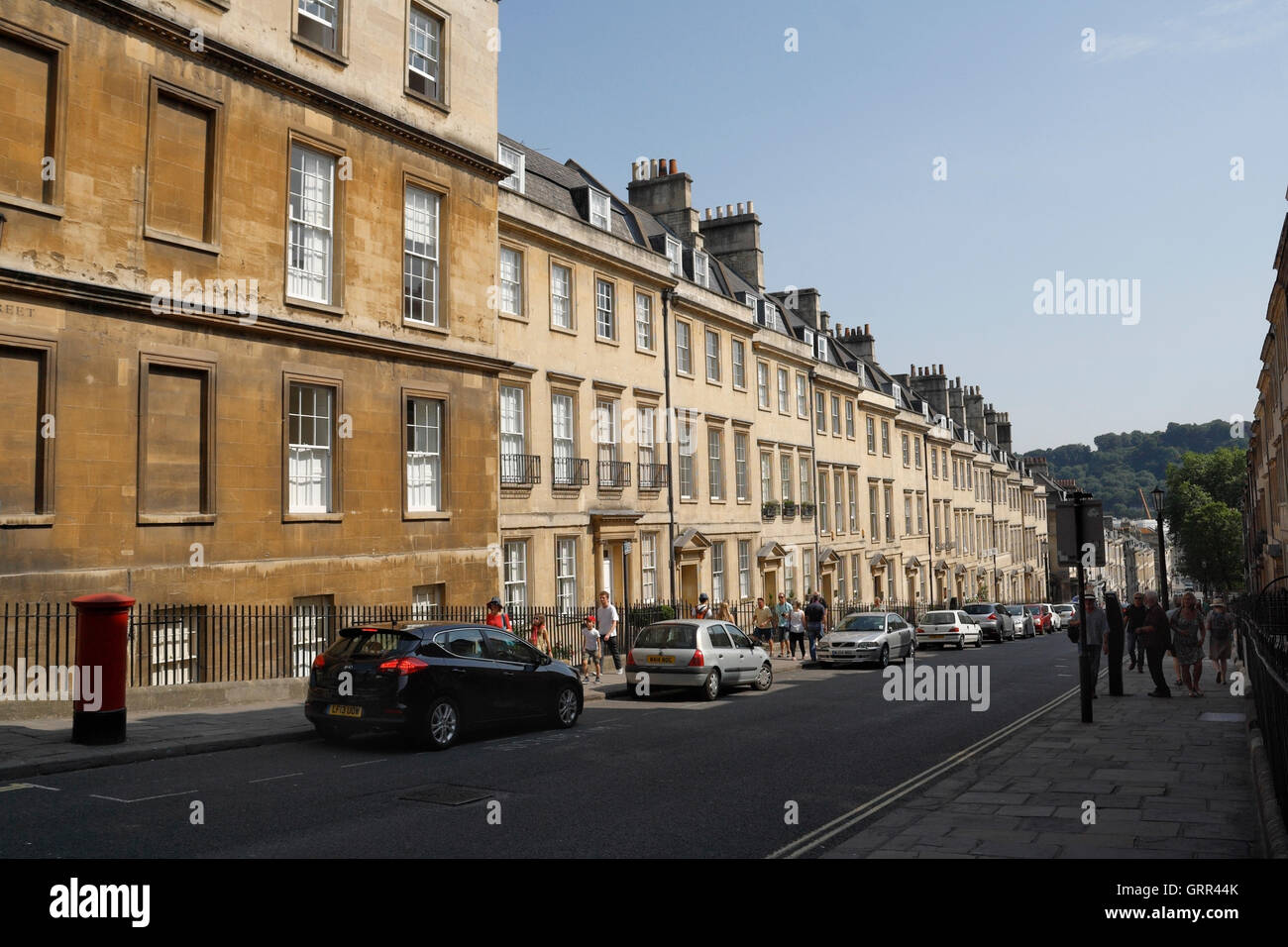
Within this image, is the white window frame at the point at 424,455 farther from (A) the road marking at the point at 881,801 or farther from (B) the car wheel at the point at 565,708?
(A) the road marking at the point at 881,801

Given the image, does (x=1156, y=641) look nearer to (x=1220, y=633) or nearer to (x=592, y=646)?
(x=1220, y=633)

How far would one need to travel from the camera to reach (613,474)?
91.2 feet

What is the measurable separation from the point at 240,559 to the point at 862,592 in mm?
35700

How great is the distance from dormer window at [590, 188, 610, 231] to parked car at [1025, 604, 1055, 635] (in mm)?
32860

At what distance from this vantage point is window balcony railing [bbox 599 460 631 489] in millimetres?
27312

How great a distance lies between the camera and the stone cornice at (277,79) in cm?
1535

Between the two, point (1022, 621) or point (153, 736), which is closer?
point (153, 736)

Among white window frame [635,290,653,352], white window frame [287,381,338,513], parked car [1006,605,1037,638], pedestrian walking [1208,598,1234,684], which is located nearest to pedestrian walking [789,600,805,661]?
white window frame [635,290,653,352]

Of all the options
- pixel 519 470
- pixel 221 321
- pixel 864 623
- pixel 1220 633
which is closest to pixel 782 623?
pixel 864 623

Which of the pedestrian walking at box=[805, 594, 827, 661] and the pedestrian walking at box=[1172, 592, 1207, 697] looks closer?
the pedestrian walking at box=[1172, 592, 1207, 697]

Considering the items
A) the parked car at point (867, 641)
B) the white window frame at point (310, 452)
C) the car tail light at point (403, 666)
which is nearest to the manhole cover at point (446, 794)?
the car tail light at point (403, 666)

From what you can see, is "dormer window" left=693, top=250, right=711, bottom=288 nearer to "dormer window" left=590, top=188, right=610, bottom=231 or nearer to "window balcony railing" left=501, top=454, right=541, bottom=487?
"dormer window" left=590, top=188, right=610, bottom=231

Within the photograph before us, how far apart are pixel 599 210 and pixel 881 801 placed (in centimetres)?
2358
